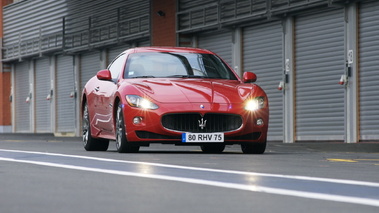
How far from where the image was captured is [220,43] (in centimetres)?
2722

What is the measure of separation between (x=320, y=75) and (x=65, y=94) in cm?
1734

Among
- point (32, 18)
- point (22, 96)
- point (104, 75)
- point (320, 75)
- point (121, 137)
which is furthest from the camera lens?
point (22, 96)

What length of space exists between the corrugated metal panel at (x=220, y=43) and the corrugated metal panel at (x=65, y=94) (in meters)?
10.4

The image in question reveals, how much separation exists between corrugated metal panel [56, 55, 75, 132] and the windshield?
22.3 meters

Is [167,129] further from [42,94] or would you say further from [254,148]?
[42,94]

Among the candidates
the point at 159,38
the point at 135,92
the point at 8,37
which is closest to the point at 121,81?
the point at 135,92

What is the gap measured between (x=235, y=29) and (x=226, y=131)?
12.9 metres

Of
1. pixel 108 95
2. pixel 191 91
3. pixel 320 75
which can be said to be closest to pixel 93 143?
pixel 108 95

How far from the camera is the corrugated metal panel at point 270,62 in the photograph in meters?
24.3

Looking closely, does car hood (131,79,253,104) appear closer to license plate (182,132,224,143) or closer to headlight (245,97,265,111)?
headlight (245,97,265,111)

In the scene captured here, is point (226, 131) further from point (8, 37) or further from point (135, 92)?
point (8, 37)

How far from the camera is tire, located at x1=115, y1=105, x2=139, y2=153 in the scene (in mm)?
13875

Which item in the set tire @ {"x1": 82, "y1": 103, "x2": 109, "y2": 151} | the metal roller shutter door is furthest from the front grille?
the metal roller shutter door

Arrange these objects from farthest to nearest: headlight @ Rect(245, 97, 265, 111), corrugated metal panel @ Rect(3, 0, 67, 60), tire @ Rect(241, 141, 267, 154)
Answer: corrugated metal panel @ Rect(3, 0, 67, 60) < tire @ Rect(241, 141, 267, 154) < headlight @ Rect(245, 97, 265, 111)
